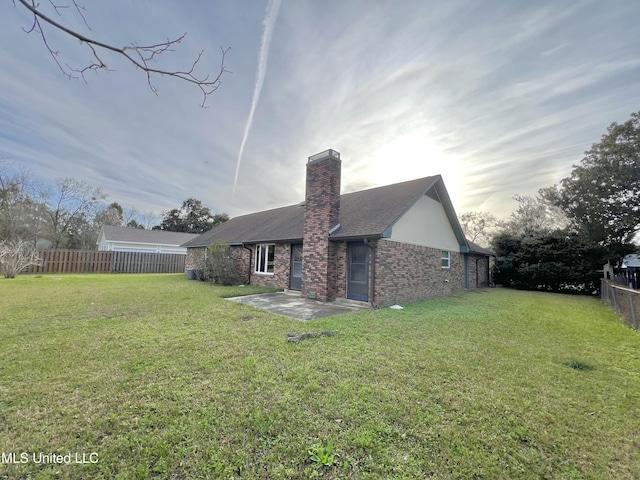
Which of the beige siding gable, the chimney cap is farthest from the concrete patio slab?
the chimney cap

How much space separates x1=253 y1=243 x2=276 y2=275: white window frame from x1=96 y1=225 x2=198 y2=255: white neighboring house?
18.5m

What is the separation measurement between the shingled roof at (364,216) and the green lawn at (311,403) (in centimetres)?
454

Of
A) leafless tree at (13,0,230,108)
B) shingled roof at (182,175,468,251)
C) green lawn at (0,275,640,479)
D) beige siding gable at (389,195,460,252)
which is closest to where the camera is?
leafless tree at (13,0,230,108)

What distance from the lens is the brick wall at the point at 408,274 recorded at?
9164 mm

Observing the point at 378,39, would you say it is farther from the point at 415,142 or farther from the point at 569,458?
the point at 569,458

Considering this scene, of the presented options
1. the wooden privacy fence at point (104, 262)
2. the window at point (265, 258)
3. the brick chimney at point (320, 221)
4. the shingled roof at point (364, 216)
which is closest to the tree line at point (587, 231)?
the shingled roof at point (364, 216)

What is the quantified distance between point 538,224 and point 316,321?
3008 cm

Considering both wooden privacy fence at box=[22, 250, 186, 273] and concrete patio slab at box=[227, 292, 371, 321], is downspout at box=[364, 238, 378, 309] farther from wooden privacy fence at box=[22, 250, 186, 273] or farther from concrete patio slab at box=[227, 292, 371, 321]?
wooden privacy fence at box=[22, 250, 186, 273]

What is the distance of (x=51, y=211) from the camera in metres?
27.3

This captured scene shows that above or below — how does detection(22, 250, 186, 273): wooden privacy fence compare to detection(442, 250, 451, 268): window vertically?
below

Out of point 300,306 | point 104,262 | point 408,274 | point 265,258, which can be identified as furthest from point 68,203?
point 408,274

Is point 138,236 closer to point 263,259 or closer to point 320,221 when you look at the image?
point 263,259

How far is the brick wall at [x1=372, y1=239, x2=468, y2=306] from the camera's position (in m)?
9.16

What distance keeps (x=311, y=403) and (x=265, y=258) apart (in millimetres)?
11313
